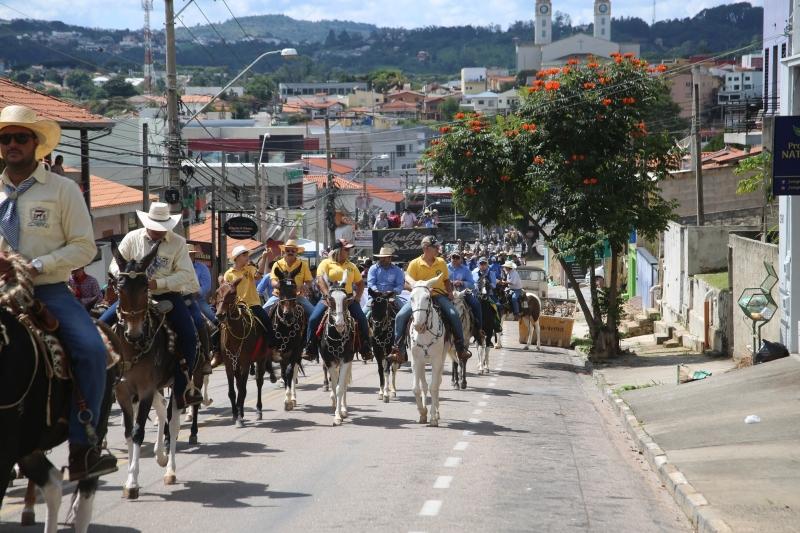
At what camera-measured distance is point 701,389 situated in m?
21.1

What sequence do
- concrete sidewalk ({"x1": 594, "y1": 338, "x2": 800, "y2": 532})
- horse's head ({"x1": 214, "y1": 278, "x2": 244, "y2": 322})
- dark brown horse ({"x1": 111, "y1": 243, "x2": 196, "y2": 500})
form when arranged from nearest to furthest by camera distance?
dark brown horse ({"x1": 111, "y1": 243, "x2": 196, "y2": 500})
concrete sidewalk ({"x1": 594, "y1": 338, "x2": 800, "y2": 532})
horse's head ({"x1": 214, "y1": 278, "x2": 244, "y2": 322})

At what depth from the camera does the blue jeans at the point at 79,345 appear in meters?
8.41

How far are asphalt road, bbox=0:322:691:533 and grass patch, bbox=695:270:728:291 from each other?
36.0 feet

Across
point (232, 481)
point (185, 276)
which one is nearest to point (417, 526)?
point (232, 481)

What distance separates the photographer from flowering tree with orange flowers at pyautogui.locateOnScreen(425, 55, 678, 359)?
101 feet

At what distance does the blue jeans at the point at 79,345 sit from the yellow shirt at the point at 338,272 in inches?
382

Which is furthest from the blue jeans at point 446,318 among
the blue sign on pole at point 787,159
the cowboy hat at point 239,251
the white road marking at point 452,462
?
the blue sign on pole at point 787,159

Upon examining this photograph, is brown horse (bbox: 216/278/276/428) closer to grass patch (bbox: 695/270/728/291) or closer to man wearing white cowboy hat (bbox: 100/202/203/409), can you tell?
man wearing white cowboy hat (bbox: 100/202/203/409)

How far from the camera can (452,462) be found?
45.4 ft

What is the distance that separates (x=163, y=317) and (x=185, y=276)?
489 mm

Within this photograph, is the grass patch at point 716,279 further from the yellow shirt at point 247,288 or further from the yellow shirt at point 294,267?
the yellow shirt at point 247,288

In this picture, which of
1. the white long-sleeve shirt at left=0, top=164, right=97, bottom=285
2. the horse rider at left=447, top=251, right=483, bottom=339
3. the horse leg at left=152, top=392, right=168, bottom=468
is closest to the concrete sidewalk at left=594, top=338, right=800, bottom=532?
the horse rider at left=447, top=251, right=483, bottom=339

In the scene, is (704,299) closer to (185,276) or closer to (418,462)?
(418,462)

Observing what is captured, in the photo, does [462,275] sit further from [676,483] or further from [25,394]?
[25,394]
